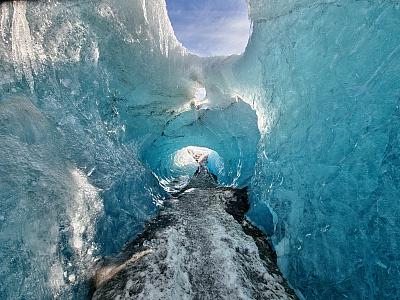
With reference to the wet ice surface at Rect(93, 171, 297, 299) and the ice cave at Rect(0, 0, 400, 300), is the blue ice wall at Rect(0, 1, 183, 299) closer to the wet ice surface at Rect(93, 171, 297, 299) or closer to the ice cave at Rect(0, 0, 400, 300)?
the ice cave at Rect(0, 0, 400, 300)

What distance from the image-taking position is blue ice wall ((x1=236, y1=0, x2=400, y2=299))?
276cm

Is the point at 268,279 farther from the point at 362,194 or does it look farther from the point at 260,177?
the point at 260,177

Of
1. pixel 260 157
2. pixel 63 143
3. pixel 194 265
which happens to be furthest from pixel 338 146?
pixel 63 143

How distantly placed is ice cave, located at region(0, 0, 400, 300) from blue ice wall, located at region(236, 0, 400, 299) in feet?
0.05

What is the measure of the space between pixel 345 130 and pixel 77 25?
3.87 metres

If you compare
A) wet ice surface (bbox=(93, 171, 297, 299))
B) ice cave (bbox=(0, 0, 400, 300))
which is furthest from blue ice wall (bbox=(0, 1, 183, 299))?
wet ice surface (bbox=(93, 171, 297, 299))

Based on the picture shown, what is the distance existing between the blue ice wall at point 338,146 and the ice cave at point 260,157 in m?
0.01

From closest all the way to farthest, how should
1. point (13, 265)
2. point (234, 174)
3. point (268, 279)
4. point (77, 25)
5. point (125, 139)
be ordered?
point (13, 265), point (268, 279), point (77, 25), point (125, 139), point (234, 174)

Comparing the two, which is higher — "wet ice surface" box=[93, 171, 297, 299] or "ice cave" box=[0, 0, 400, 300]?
"ice cave" box=[0, 0, 400, 300]

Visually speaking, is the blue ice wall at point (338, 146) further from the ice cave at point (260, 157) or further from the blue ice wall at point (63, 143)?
the blue ice wall at point (63, 143)

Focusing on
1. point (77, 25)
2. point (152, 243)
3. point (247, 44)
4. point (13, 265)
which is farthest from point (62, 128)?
point (247, 44)

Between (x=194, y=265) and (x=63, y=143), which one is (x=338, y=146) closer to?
(x=194, y=265)

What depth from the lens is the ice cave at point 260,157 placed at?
2805 millimetres

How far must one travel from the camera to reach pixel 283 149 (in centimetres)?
479
